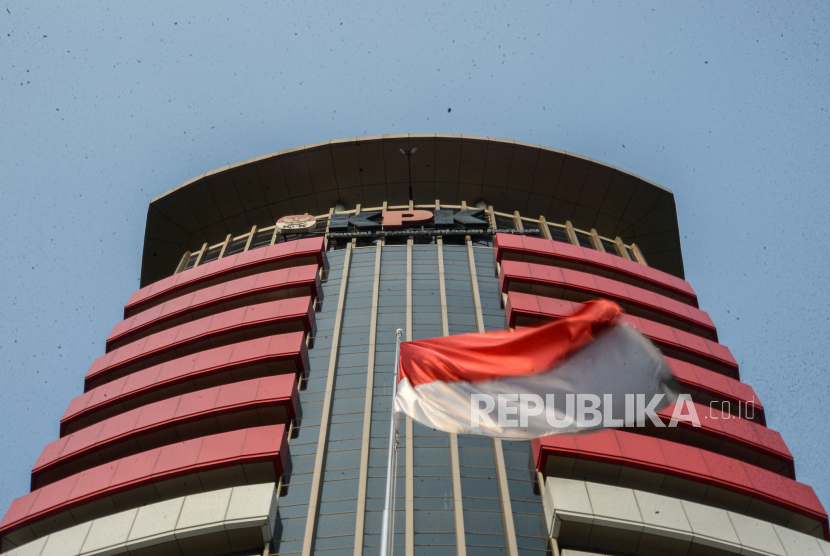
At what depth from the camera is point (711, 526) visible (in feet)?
107

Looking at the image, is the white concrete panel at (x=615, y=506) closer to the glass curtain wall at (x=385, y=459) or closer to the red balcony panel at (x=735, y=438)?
the glass curtain wall at (x=385, y=459)

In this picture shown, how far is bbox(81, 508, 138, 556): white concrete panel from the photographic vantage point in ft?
108

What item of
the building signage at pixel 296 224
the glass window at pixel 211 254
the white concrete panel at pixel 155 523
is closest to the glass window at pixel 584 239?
the building signage at pixel 296 224

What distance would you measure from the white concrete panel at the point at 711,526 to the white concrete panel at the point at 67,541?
79.9 feet

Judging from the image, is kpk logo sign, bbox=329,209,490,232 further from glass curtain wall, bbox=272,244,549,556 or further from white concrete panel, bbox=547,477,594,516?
white concrete panel, bbox=547,477,594,516

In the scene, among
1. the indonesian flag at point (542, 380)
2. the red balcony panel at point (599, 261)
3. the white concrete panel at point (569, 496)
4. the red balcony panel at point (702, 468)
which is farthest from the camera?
the red balcony panel at point (599, 261)

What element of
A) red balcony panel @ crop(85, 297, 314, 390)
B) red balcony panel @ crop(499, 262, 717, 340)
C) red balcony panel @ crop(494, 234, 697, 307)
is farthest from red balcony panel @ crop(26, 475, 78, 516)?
red balcony panel @ crop(494, 234, 697, 307)

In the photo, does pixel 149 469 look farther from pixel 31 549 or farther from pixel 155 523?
pixel 31 549

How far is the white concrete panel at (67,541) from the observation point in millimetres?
33438

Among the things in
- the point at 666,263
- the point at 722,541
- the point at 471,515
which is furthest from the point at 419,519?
the point at 666,263

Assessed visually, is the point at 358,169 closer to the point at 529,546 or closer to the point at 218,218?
the point at 218,218

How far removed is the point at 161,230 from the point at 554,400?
158 ft

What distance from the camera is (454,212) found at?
56.4 m

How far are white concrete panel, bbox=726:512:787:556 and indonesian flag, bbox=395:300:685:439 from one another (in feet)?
52.9
